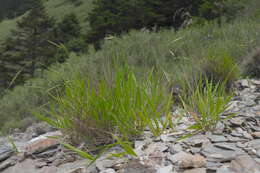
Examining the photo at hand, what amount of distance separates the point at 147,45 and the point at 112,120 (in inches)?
209

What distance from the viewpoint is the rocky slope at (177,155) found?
1.35m

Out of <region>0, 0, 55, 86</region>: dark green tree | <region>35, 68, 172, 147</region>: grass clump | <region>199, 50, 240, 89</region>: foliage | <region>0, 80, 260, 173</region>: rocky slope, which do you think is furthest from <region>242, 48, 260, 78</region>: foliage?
<region>0, 0, 55, 86</region>: dark green tree

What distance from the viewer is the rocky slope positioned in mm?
1348

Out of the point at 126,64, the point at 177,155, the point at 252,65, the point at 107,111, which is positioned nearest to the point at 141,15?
the point at 252,65

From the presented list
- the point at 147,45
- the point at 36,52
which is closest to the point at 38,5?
the point at 36,52

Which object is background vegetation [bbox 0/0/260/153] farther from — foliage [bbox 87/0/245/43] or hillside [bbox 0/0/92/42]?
hillside [bbox 0/0/92/42]

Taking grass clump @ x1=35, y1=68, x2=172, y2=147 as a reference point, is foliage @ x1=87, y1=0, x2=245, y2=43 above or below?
above

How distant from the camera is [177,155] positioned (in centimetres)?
149

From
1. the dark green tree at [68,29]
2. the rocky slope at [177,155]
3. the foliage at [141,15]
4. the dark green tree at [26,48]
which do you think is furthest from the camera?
the dark green tree at [68,29]

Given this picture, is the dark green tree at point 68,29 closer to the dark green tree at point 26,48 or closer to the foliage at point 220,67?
the dark green tree at point 26,48

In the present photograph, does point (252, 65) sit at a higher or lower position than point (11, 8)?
lower

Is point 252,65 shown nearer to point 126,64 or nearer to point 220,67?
point 220,67

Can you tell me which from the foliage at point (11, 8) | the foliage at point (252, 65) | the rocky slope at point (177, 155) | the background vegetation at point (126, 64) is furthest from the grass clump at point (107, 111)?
the foliage at point (11, 8)

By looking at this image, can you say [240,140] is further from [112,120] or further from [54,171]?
[54,171]
